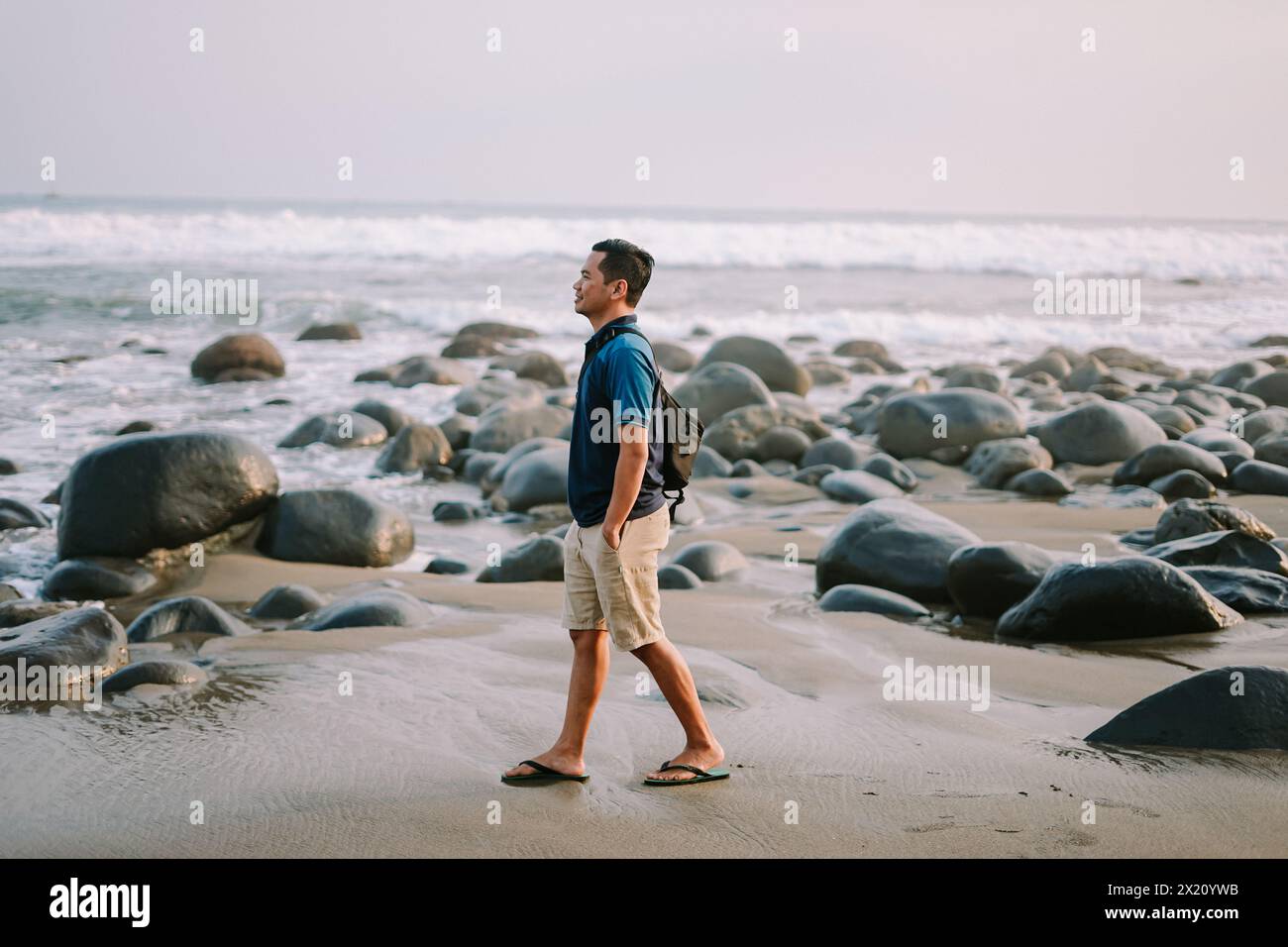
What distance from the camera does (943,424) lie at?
11047 millimetres

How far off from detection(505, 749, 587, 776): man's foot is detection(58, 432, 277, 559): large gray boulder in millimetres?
4018

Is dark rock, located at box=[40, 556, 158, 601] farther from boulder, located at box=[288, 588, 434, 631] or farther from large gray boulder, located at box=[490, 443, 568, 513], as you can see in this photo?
large gray boulder, located at box=[490, 443, 568, 513]

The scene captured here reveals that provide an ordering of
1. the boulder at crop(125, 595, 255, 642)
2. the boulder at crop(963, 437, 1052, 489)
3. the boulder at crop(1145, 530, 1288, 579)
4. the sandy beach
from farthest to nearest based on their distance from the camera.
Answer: the boulder at crop(963, 437, 1052, 489), the boulder at crop(1145, 530, 1288, 579), the boulder at crop(125, 595, 255, 642), the sandy beach

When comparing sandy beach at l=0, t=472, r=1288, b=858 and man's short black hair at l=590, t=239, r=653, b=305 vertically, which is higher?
man's short black hair at l=590, t=239, r=653, b=305

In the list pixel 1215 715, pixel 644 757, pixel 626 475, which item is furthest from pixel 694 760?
pixel 1215 715

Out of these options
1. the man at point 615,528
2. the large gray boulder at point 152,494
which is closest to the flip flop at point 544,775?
the man at point 615,528

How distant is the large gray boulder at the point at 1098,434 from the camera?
417 inches

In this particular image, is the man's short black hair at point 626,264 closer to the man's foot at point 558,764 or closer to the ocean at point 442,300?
the man's foot at point 558,764

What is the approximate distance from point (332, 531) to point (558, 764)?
13.2 ft

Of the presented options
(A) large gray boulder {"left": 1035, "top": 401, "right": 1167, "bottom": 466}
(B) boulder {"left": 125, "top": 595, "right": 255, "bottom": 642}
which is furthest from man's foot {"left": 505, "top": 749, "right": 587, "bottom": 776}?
(A) large gray boulder {"left": 1035, "top": 401, "right": 1167, "bottom": 466}

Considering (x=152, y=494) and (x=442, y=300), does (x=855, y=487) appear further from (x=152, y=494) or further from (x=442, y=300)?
(x=442, y=300)

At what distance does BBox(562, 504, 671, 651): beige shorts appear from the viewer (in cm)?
368

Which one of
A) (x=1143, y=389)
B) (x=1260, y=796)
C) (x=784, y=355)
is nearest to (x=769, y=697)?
(x=1260, y=796)
